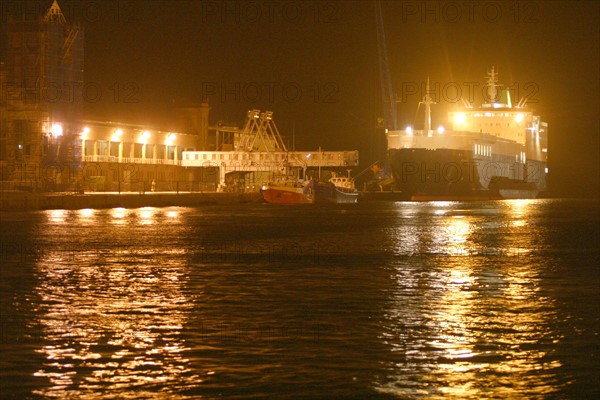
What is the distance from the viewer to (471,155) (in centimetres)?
9200

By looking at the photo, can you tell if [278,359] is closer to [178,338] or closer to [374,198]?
[178,338]

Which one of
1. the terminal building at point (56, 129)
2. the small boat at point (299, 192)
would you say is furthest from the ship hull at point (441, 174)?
the terminal building at point (56, 129)

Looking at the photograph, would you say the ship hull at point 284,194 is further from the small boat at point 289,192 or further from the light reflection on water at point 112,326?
the light reflection on water at point 112,326

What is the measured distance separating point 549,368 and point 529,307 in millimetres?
4841

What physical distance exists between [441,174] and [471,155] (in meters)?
3.37

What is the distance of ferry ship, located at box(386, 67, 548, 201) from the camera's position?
3615 inches

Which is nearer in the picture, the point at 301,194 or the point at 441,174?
the point at 301,194

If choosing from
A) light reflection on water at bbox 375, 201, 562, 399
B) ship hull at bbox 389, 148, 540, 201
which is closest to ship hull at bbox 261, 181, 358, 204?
ship hull at bbox 389, 148, 540, 201

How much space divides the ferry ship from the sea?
65267mm

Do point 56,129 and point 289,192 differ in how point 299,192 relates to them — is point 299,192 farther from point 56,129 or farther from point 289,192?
point 56,129

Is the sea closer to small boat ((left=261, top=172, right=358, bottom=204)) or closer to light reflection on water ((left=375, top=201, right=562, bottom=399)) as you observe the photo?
light reflection on water ((left=375, top=201, right=562, bottom=399))

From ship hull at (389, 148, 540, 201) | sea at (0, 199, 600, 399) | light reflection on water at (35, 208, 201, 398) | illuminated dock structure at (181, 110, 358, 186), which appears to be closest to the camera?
sea at (0, 199, 600, 399)

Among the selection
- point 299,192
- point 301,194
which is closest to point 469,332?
point 299,192

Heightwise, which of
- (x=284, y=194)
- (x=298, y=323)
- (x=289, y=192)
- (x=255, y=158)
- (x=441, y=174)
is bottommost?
(x=298, y=323)
